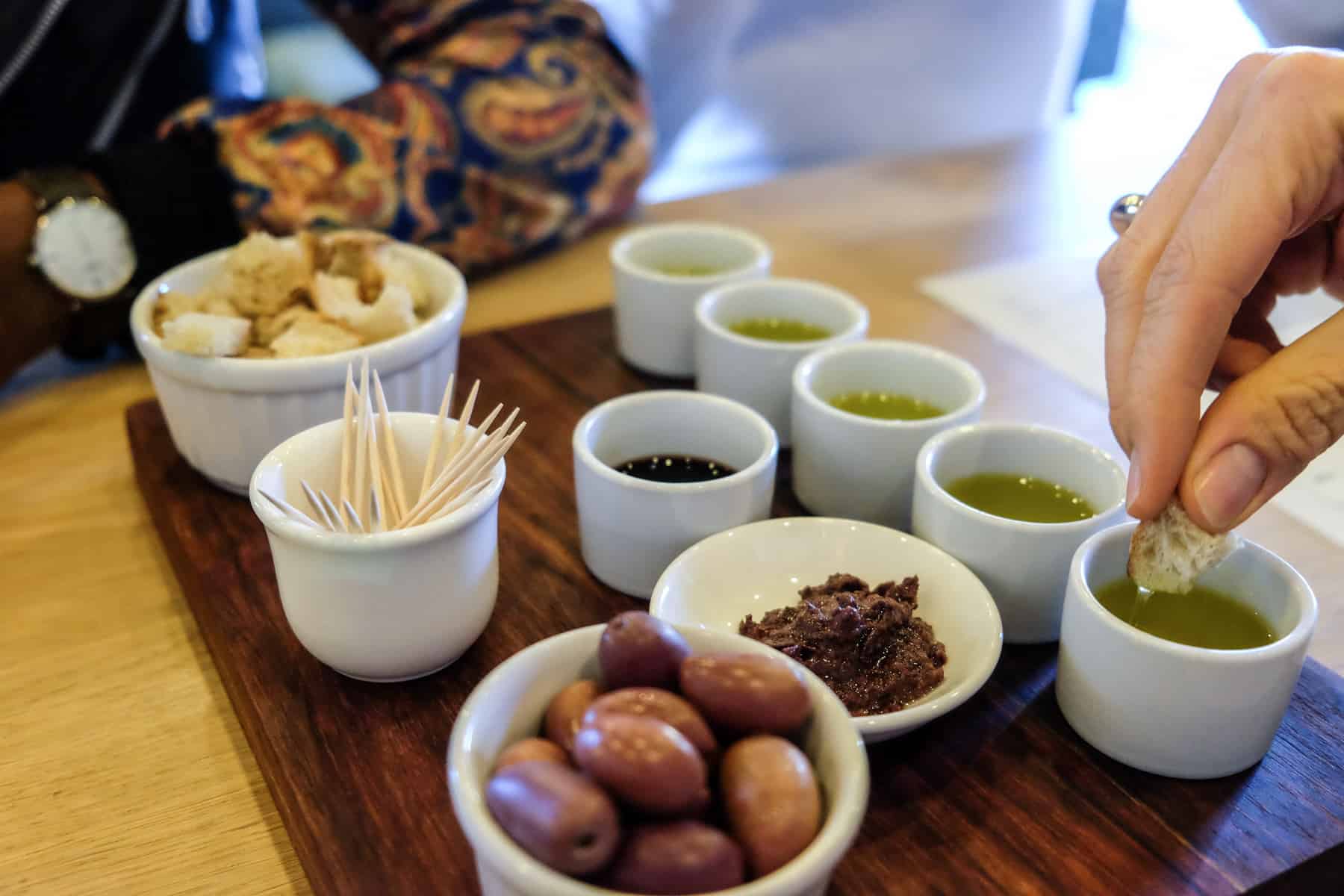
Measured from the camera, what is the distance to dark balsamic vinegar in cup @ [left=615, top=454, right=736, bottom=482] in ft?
3.64

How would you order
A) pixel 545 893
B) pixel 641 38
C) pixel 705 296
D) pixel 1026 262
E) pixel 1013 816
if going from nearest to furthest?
pixel 545 893, pixel 1013 816, pixel 705 296, pixel 1026 262, pixel 641 38

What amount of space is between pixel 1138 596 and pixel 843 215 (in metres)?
1.13

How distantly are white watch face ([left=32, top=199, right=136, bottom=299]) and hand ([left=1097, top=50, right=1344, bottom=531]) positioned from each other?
114 cm

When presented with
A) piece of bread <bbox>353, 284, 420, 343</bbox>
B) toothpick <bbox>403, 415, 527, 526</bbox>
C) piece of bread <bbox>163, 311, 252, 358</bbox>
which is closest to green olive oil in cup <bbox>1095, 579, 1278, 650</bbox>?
toothpick <bbox>403, 415, 527, 526</bbox>

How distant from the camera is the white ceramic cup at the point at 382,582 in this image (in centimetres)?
83

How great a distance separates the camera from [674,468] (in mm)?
1133

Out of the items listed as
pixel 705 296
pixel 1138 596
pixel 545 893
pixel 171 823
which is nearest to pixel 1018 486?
pixel 1138 596

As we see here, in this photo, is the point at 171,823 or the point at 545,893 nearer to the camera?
the point at 545,893

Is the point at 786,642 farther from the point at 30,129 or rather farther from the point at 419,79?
the point at 30,129

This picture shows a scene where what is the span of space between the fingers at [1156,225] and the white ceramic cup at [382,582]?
0.51m

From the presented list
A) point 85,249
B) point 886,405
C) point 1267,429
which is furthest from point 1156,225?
point 85,249

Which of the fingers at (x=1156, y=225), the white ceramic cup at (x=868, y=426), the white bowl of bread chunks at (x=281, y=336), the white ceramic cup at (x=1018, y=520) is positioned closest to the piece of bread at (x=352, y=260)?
the white bowl of bread chunks at (x=281, y=336)

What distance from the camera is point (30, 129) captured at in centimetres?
167

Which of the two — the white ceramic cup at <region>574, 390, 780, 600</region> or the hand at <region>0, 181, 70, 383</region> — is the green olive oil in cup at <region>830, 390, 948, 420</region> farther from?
the hand at <region>0, 181, 70, 383</region>
